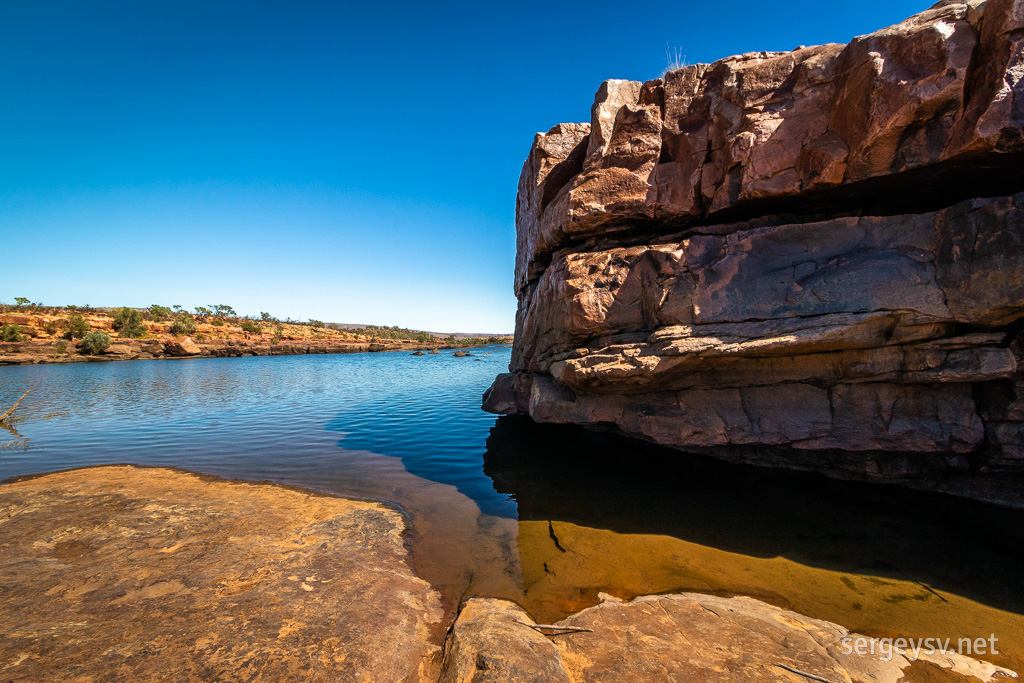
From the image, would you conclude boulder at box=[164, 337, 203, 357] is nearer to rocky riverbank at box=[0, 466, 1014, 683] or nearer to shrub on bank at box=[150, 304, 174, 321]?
shrub on bank at box=[150, 304, 174, 321]

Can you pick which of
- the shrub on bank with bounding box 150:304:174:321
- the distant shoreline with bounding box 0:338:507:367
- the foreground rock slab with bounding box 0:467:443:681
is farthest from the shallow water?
the shrub on bank with bounding box 150:304:174:321

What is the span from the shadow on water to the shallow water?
3 centimetres

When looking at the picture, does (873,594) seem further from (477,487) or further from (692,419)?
(477,487)

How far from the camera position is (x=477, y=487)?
30.2 feet

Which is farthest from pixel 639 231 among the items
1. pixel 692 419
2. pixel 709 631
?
pixel 709 631

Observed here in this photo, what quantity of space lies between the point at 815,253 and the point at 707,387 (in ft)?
10.8

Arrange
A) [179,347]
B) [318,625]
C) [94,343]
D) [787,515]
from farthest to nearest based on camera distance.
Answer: [179,347] < [94,343] < [787,515] < [318,625]

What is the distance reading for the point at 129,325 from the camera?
55.9 meters

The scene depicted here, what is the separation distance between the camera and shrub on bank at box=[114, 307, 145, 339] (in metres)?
54.7

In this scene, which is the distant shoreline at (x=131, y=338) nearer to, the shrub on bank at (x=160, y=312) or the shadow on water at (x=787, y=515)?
the shrub on bank at (x=160, y=312)

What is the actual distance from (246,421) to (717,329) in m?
17.2

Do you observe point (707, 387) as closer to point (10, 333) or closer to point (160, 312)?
point (10, 333)

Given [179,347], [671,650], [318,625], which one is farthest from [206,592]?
[179,347]

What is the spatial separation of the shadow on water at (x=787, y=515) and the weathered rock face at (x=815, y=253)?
0.85m
